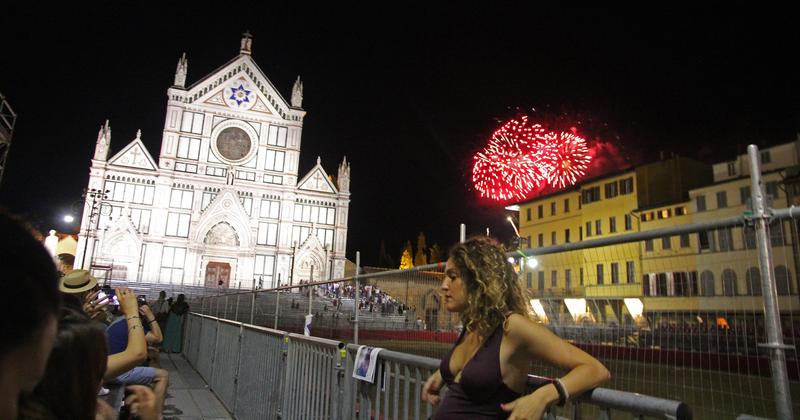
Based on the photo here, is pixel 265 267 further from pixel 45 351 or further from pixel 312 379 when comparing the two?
pixel 45 351

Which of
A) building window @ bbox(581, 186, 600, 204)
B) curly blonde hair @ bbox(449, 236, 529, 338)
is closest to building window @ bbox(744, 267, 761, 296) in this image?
curly blonde hair @ bbox(449, 236, 529, 338)

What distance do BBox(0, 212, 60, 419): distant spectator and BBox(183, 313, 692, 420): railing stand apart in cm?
184

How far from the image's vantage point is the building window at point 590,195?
39422 millimetres

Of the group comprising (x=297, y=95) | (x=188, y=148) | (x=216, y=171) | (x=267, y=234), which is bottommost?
(x=267, y=234)

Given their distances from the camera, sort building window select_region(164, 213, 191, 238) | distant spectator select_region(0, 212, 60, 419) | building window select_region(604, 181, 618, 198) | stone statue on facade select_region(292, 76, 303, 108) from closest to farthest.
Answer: distant spectator select_region(0, 212, 60, 419), building window select_region(604, 181, 618, 198), building window select_region(164, 213, 191, 238), stone statue on facade select_region(292, 76, 303, 108)

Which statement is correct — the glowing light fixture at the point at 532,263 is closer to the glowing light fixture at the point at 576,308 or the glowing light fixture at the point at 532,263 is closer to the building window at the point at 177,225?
the glowing light fixture at the point at 576,308

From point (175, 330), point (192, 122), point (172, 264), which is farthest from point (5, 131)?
point (192, 122)

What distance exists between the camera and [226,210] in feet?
150

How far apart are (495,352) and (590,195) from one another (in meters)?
40.6

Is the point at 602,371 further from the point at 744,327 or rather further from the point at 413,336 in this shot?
the point at 413,336

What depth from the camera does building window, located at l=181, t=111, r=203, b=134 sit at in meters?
47.1

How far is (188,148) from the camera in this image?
46812 millimetres

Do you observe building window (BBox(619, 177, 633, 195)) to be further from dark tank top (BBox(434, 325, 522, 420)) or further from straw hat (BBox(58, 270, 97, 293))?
dark tank top (BBox(434, 325, 522, 420))

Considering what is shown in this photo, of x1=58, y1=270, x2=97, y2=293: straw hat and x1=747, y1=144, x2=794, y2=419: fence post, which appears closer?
x1=747, y1=144, x2=794, y2=419: fence post
